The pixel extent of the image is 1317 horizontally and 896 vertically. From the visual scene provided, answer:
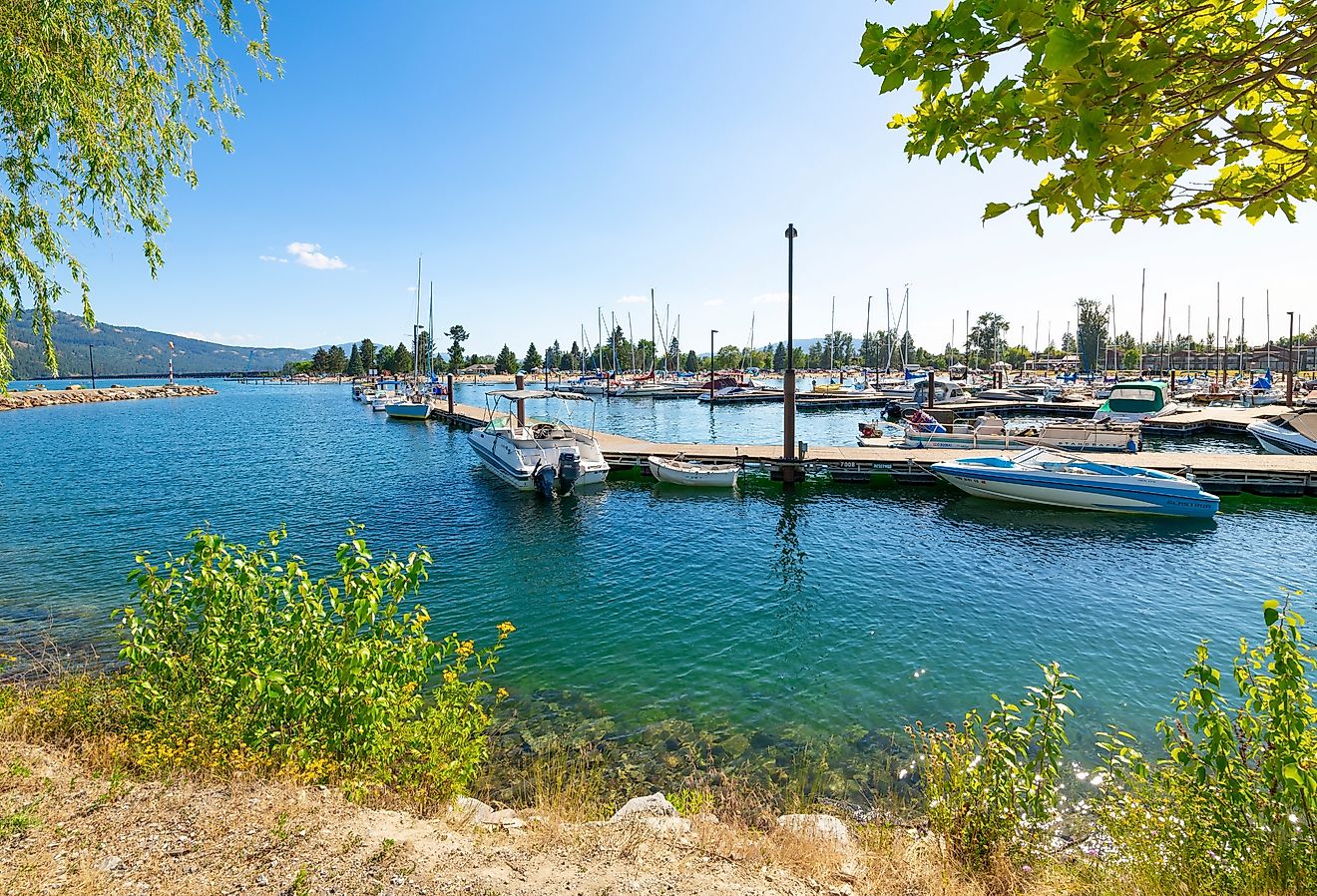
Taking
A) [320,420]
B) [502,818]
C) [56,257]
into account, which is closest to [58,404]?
[320,420]

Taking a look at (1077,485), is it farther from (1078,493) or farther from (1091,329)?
(1091,329)

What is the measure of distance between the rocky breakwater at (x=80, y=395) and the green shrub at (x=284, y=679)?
118 m

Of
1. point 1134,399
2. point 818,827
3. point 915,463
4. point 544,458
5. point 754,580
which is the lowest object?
point 754,580

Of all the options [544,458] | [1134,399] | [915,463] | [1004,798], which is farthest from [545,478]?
[1134,399]

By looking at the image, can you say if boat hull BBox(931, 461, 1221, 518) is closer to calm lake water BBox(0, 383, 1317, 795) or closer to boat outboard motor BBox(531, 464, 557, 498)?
calm lake water BBox(0, 383, 1317, 795)

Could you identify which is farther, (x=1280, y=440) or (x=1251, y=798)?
(x=1280, y=440)

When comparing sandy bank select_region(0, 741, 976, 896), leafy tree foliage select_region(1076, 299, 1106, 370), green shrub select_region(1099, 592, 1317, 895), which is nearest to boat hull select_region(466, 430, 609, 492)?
sandy bank select_region(0, 741, 976, 896)

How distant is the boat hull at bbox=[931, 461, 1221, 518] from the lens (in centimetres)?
2181

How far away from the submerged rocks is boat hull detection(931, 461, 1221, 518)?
20.7m

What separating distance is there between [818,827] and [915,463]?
2452 cm

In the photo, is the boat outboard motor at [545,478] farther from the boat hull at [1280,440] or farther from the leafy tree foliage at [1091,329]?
the leafy tree foliage at [1091,329]

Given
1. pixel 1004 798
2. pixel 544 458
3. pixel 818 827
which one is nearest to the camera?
pixel 1004 798

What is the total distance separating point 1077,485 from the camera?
23156 mm

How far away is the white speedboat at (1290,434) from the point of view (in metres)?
32.3
